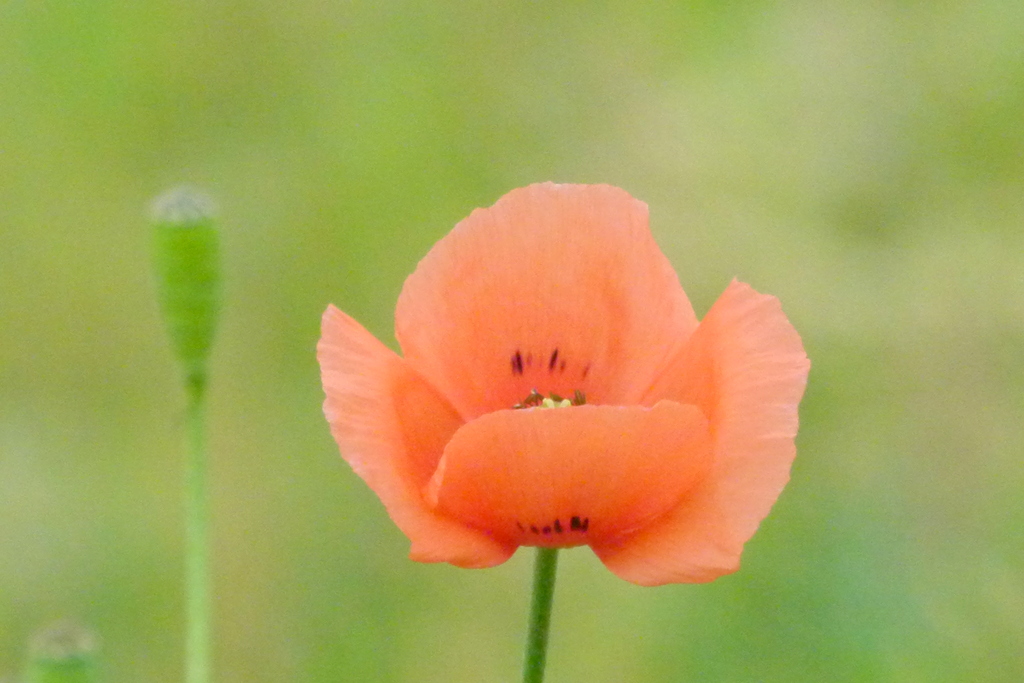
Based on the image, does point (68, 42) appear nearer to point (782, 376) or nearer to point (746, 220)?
point (746, 220)

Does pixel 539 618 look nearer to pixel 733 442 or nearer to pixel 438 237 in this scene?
pixel 733 442

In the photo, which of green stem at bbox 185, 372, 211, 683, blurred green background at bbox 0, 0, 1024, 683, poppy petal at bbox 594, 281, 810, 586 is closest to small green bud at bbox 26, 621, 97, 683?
green stem at bbox 185, 372, 211, 683

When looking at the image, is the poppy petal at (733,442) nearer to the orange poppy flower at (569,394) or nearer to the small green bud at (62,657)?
the orange poppy flower at (569,394)

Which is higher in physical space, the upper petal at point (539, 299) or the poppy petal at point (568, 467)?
the upper petal at point (539, 299)

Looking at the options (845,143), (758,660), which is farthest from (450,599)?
(845,143)

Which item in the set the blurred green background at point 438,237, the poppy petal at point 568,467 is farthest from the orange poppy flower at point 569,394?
the blurred green background at point 438,237

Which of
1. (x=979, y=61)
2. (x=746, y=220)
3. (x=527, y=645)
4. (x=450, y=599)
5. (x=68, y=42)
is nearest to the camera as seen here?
(x=527, y=645)

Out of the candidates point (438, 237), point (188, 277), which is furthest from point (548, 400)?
point (438, 237)
